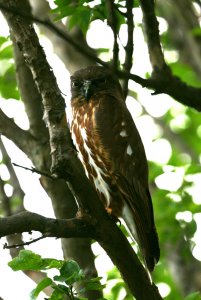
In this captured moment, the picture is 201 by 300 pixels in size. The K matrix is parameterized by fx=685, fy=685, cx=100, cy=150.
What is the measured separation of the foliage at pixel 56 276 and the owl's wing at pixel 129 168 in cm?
169

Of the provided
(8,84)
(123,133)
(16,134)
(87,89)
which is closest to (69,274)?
(16,134)

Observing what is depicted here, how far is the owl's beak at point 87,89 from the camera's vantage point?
6285mm

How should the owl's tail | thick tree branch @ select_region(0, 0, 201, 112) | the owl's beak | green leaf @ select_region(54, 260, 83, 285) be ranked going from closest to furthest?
thick tree branch @ select_region(0, 0, 201, 112) → green leaf @ select_region(54, 260, 83, 285) → the owl's tail → the owl's beak

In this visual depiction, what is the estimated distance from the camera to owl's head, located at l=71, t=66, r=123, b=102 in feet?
21.1

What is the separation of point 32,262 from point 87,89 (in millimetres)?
2965

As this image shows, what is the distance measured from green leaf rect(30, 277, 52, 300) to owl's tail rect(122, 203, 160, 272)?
1656mm

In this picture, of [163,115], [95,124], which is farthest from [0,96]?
[163,115]

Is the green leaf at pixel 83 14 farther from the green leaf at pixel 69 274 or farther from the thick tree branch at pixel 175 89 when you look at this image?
the thick tree branch at pixel 175 89

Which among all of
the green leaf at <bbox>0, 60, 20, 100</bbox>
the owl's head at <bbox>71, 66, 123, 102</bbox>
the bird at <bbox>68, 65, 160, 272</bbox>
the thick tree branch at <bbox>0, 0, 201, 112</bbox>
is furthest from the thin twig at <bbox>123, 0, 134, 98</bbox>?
the green leaf at <bbox>0, 60, 20, 100</bbox>

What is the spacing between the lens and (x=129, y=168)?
5.64 metres

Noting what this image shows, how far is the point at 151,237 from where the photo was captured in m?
5.31

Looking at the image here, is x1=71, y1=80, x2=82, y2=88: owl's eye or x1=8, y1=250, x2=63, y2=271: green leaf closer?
x1=8, y1=250, x2=63, y2=271: green leaf

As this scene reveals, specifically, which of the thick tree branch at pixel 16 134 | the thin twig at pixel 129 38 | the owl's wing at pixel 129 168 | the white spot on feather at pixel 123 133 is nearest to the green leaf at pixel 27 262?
the thin twig at pixel 129 38

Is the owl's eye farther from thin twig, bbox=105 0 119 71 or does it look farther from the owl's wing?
thin twig, bbox=105 0 119 71
